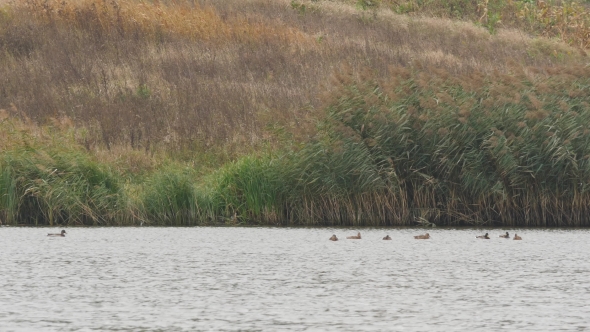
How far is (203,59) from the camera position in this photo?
81.9 ft

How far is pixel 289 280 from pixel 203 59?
50.5 ft

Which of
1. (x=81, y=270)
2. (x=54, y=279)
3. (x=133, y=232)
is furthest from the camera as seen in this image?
(x=133, y=232)

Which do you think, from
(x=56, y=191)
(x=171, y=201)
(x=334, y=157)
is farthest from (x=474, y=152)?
(x=56, y=191)

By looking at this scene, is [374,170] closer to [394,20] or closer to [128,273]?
[128,273]

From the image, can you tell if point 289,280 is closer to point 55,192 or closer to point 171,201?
point 171,201

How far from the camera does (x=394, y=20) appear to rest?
32469 mm

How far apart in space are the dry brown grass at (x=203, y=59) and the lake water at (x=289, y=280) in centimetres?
340

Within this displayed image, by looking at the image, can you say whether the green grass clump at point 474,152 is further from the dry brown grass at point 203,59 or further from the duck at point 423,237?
the duck at point 423,237

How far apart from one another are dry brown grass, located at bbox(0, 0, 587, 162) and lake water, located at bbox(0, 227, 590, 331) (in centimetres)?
340

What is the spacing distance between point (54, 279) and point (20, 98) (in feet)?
39.7

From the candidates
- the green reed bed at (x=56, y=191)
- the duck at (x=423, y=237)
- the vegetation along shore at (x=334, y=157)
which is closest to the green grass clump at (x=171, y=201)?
the vegetation along shore at (x=334, y=157)

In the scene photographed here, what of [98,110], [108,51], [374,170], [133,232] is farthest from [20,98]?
[374,170]

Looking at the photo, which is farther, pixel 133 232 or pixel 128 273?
pixel 133 232

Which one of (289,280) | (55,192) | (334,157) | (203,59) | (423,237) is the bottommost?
(289,280)
